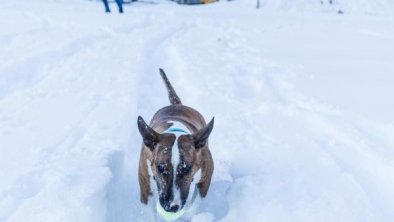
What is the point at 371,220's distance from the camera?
4.17 meters

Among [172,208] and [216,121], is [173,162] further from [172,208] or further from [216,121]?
[216,121]

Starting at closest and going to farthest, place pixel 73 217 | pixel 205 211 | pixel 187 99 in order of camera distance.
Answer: pixel 73 217, pixel 205 211, pixel 187 99

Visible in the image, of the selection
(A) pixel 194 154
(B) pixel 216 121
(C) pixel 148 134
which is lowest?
(B) pixel 216 121

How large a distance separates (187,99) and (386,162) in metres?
3.14

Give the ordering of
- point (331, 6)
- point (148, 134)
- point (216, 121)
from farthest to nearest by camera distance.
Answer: point (331, 6) < point (216, 121) < point (148, 134)

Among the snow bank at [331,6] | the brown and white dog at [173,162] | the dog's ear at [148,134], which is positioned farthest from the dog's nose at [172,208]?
the snow bank at [331,6]

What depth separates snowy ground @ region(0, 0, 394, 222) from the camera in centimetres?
441

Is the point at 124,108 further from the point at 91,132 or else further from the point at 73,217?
the point at 73,217

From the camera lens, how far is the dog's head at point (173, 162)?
11.4ft

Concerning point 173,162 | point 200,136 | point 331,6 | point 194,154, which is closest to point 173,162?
point 173,162

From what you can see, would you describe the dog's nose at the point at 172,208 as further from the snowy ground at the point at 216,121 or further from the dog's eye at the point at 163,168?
the snowy ground at the point at 216,121

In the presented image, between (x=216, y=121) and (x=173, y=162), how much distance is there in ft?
9.60

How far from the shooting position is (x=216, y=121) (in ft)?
20.9

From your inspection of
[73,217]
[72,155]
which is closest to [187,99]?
[72,155]
